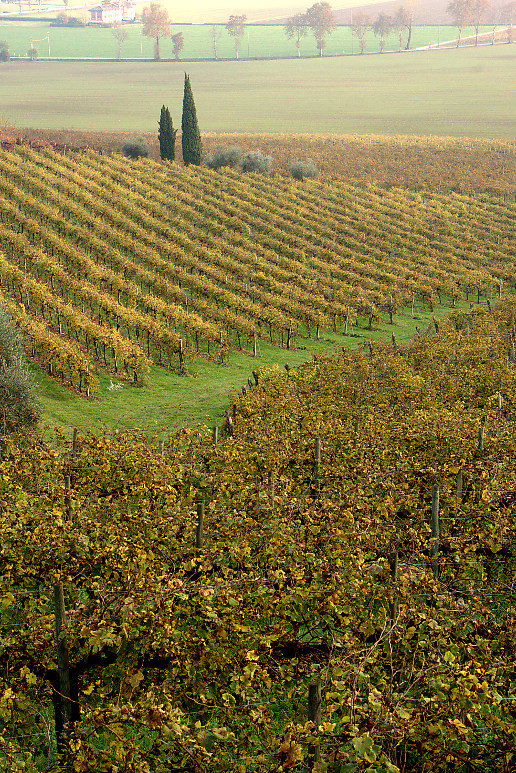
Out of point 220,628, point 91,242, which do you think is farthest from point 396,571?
point 91,242

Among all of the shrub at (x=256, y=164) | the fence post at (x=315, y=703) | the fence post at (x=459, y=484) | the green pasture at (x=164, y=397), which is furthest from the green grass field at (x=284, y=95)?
the fence post at (x=315, y=703)

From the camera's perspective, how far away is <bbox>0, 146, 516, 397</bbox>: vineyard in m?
43.3

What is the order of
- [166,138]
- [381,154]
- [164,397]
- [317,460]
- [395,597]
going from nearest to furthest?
1. [395,597]
2. [317,460]
3. [164,397]
4. [166,138]
5. [381,154]

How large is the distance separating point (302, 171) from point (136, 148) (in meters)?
20.4

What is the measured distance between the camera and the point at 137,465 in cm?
1524

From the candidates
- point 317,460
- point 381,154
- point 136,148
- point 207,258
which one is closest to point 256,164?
point 136,148

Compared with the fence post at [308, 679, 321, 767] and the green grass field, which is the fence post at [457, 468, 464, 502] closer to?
the fence post at [308, 679, 321, 767]

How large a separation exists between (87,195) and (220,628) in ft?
203

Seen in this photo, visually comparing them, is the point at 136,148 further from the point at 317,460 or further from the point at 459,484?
the point at 459,484

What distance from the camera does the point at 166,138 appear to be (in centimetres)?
8325

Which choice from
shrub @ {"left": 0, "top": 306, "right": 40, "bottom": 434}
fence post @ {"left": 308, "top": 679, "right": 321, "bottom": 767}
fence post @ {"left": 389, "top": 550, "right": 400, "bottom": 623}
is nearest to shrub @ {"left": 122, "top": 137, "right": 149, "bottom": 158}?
shrub @ {"left": 0, "top": 306, "right": 40, "bottom": 434}

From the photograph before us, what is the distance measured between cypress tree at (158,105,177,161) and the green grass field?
3827 centimetres

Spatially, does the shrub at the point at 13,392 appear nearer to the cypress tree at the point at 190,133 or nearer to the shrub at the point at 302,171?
the cypress tree at the point at 190,133

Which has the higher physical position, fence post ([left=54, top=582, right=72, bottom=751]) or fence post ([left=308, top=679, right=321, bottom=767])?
fence post ([left=308, top=679, right=321, bottom=767])
